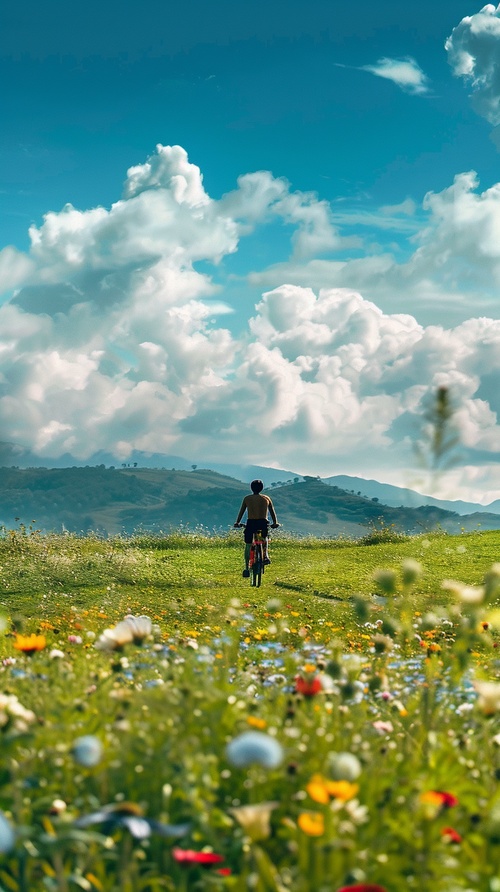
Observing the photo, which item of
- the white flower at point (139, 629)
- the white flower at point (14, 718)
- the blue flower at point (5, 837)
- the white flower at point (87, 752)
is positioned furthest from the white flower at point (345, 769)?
the white flower at point (139, 629)

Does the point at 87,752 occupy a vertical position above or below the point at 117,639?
below

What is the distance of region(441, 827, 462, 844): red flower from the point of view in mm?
2588

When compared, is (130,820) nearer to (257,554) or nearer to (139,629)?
(139,629)

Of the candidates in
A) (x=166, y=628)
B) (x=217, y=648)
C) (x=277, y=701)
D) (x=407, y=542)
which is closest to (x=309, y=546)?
(x=407, y=542)

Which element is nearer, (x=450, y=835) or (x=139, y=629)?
(x=450, y=835)

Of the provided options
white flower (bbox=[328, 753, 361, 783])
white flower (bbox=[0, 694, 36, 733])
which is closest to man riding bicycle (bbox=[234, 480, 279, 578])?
white flower (bbox=[0, 694, 36, 733])

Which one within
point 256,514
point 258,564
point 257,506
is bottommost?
→ point 258,564

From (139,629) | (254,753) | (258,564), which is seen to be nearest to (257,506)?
(258,564)

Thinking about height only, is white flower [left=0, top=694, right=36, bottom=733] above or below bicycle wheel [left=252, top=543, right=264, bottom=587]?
above

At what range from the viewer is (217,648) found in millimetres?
6086

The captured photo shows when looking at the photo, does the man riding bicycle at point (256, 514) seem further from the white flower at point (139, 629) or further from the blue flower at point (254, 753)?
the blue flower at point (254, 753)

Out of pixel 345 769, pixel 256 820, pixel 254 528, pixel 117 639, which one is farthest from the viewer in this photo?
pixel 254 528

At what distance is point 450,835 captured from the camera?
2598mm

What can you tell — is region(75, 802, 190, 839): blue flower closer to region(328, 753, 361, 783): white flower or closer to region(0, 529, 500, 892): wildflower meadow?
region(0, 529, 500, 892): wildflower meadow
